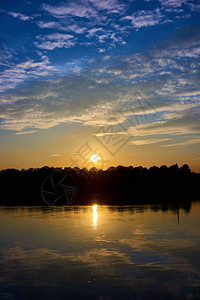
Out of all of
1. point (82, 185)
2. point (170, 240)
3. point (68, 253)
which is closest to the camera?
point (68, 253)

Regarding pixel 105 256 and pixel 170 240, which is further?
pixel 170 240

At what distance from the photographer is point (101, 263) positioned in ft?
56.1

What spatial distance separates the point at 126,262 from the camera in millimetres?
17203

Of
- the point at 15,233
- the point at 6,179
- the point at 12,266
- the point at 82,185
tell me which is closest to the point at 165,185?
the point at 82,185

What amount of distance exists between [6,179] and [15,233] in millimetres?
151125

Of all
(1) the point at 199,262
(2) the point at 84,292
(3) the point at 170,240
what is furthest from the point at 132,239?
(2) the point at 84,292

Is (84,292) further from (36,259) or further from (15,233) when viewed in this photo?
(15,233)

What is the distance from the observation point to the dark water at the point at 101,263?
1281cm

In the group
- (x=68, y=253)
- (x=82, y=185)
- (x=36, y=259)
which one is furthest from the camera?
(x=82, y=185)

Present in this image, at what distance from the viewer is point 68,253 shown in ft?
64.5

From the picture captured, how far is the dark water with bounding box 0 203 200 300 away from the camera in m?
12.8

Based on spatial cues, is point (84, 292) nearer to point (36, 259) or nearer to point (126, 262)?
point (126, 262)

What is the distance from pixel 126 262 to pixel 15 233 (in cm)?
1385

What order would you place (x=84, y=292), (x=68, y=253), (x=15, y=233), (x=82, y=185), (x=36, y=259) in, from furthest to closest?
(x=82, y=185) → (x=15, y=233) → (x=68, y=253) → (x=36, y=259) → (x=84, y=292)
